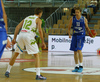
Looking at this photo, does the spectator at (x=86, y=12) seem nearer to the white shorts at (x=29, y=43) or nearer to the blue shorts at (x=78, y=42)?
the blue shorts at (x=78, y=42)

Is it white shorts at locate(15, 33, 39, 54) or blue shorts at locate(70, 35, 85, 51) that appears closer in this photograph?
white shorts at locate(15, 33, 39, 54)

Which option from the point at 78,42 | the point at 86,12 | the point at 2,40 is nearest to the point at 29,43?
the point at 78,42

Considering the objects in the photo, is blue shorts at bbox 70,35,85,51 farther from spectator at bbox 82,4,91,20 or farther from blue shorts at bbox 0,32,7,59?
spectator at bbox 82,4,91,20

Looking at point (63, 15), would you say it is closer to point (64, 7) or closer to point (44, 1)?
point (64, 7)

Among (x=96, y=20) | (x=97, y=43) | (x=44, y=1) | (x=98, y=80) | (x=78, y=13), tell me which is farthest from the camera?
(x=44, y=1)

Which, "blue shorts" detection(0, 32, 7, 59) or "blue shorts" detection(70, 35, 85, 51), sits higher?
"blue shorts" detection(0, 32, 7, 59)

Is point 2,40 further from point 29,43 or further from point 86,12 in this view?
point 86,12

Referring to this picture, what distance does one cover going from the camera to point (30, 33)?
6902mm

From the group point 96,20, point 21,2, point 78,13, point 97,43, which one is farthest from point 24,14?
point 78,13

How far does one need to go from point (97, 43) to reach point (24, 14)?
1031 cm

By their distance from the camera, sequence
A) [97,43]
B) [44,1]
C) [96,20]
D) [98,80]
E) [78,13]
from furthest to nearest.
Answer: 1. [44,1]
2. [96,20]
3. [97,43]
4. [78,13]
5. [98,80]

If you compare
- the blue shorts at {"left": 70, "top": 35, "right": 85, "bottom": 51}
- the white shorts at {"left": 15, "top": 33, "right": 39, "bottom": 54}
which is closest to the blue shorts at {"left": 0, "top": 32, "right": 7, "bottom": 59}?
the white shorts at {"left": 15, "top": 33, "right": 39, "bottom": 54}

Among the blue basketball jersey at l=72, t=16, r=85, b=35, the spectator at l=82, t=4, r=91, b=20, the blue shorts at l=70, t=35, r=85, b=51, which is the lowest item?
the blue shorts at l=70, t=35, r=85, b=51

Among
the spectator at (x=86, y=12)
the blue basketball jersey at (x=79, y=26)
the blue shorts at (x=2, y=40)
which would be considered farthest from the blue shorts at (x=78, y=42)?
the spectator at (x=86, y=12)
